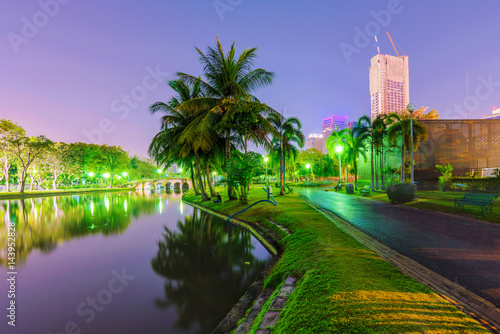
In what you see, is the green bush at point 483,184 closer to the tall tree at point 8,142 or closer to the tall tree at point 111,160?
the tall tree at point 8,142

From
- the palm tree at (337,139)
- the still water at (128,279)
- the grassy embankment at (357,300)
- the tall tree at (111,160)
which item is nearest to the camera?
the grassy embankment at (357,300)

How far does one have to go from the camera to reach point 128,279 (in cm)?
733

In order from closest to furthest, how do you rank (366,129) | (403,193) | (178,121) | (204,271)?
(204,271), (403,193), (178,121), (366,129)

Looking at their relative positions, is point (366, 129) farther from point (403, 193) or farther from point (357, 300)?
point (357, 300)

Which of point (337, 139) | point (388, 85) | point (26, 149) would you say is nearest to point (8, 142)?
point (26, 149)

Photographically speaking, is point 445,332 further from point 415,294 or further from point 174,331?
point 174,331

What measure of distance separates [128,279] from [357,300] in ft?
22.6

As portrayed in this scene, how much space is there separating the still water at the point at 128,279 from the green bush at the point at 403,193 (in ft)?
38.7

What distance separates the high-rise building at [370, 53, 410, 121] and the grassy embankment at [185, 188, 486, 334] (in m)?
156

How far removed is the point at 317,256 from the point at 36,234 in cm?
1528

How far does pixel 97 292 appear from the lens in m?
6.48

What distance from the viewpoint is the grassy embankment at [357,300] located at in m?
2.86

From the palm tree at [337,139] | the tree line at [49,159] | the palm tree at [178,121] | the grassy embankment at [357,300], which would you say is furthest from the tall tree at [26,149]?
the grassy embankment at [357,300]

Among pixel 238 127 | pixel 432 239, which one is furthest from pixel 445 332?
pixel 238 127
